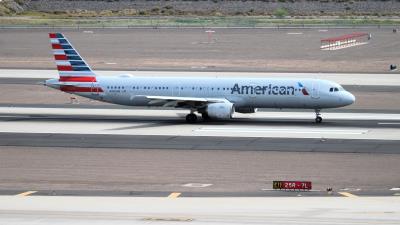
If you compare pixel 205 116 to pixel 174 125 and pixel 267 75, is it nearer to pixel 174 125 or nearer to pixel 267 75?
pixel 174 125

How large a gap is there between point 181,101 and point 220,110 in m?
3.04

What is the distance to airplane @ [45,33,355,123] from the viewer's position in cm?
6712

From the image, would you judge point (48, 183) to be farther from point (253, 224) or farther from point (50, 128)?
point (50, 128)

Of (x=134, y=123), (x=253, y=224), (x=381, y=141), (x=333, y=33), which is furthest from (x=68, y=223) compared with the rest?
(x=333, y=33)

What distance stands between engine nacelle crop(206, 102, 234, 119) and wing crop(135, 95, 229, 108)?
0.76 meters

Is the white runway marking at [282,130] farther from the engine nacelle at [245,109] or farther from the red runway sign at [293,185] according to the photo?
the red runway sign at [293,185]

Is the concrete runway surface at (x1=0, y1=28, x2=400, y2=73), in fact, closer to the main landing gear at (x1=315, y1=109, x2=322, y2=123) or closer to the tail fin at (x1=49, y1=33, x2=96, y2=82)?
the tail fin at (x1=49, y1=33, x2=96, y2=82)

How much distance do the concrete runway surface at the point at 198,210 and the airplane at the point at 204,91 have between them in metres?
27.6

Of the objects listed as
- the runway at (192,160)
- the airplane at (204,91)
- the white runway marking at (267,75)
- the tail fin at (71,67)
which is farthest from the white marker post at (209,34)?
the airplane at (204,91)

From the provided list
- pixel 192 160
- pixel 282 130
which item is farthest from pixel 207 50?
pixel 192 160

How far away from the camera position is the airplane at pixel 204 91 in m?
67.1

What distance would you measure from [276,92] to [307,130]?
508 centimetres

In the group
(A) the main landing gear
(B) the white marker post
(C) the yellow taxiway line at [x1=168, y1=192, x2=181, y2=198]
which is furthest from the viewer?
(B) the white marker post

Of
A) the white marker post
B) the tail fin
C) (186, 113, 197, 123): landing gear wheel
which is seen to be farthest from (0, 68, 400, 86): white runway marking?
the white marker post
